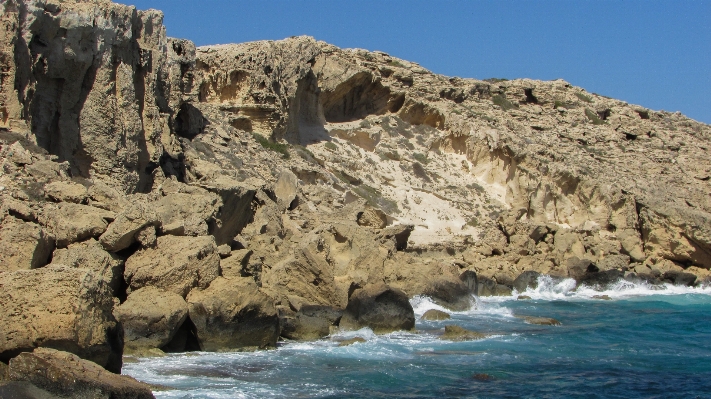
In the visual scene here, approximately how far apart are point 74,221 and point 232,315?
10.1 feet

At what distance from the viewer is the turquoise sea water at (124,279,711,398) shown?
10.3 meters

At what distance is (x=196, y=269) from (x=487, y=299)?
14149 millimetres

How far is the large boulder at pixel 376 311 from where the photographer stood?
15672mm

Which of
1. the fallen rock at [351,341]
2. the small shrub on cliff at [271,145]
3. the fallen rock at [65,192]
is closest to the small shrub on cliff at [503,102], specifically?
the small shrub on cliff at [271,145]

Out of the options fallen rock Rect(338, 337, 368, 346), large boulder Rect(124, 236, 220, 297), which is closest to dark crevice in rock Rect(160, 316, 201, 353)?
large boulder Rect(124, 236, 220, 297)

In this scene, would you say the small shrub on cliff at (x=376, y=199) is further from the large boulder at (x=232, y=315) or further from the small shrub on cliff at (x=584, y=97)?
the small shrub on cliff at (x=584, y=97)

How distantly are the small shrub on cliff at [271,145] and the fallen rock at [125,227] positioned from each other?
16239 millimetres

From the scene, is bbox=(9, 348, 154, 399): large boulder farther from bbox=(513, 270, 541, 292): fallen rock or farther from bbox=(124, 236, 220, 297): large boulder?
bbox=(513, 270, 541, 292): fallen rock

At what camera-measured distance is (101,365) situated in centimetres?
851

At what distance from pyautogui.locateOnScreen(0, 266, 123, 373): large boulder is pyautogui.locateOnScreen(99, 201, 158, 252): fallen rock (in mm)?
3598

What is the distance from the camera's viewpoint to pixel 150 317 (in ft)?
38.7

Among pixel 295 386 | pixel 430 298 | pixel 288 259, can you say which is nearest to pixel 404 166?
pixel 430 298

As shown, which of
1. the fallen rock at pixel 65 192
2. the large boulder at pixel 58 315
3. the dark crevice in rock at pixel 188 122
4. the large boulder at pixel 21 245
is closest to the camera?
the large boulder at pixel 58 315

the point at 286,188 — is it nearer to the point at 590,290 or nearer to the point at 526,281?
the point at 526,281
